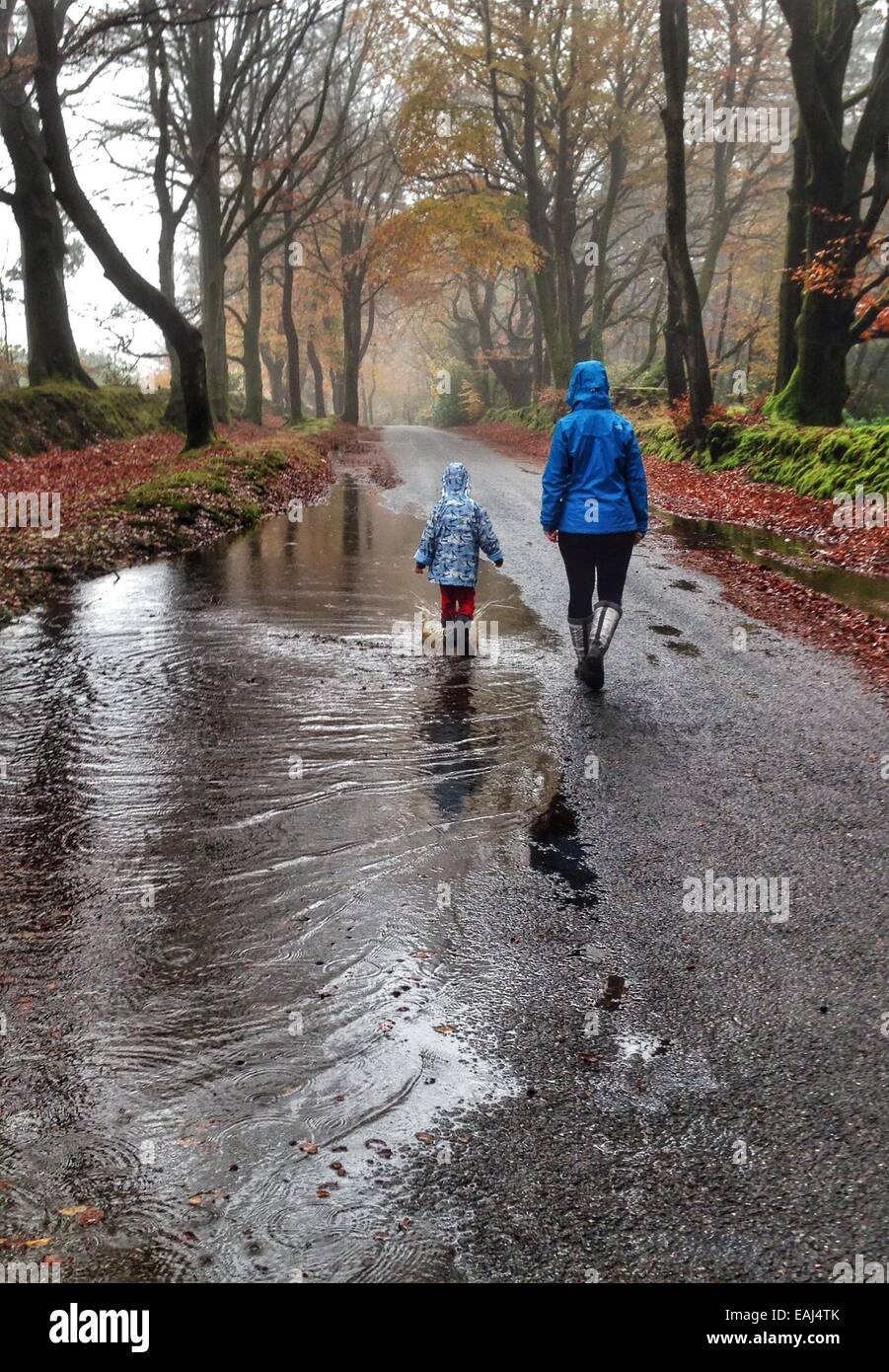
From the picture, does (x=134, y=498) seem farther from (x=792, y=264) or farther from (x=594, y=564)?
(x=792, y=264)

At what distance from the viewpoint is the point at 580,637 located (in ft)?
25.3

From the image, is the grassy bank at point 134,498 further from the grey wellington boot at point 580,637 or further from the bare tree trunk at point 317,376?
the bare tree trunk at point 317,376

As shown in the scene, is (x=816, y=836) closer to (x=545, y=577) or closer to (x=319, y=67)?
(x=545, y=577)

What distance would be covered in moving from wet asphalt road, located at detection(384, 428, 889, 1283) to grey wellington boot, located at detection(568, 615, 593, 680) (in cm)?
80

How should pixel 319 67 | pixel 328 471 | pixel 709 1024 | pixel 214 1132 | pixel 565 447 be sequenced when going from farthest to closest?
1. pixel 319 67
2. pixel 328 471
3. pixel 565 447
4. pixel 709 1024
5. pixel 214 1132

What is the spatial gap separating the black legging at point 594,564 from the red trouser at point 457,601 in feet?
4.36

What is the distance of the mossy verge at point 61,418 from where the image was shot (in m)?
20.4

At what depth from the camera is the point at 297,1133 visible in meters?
3.05

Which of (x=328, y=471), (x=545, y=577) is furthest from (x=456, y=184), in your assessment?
(x=545, y=577)

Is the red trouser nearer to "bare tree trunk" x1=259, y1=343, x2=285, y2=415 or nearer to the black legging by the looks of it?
the black legging

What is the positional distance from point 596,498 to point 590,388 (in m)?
0.81

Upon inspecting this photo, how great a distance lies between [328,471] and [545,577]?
1358cm

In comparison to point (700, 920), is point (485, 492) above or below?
Result: above
